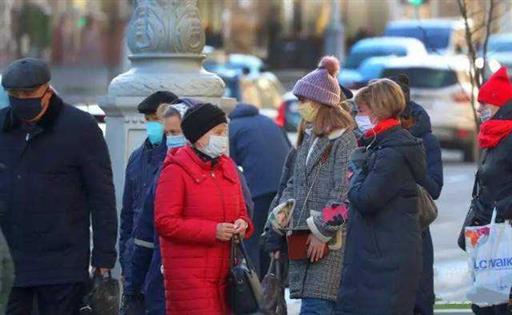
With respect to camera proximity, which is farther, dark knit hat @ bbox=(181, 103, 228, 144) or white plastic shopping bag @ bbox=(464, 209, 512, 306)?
white plastic shopping bag @ bbox=(464, 209, 512, 306)

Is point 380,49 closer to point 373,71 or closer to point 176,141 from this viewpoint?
point 373,71

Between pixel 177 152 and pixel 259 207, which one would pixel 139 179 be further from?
pixel 259 207

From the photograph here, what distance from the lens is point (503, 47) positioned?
108ft

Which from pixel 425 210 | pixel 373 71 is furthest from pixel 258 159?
pixel 373 71

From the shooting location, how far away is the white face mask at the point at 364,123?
7.95 meters

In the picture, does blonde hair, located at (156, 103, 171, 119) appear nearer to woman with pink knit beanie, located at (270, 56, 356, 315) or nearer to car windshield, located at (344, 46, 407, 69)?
woman with pink knit beanie, located at (270, 56, 356, 315)

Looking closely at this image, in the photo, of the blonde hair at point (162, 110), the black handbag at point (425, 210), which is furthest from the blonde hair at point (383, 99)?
the blonde hair at point (162, 110)

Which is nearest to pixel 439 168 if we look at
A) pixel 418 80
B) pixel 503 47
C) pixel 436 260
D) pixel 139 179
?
pixel 139 179

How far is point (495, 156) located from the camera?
8641 millimetres

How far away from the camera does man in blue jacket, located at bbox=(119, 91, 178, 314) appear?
27.8 feet

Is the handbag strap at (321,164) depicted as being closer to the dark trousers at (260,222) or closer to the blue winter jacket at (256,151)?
the dark trousers at (260,222)

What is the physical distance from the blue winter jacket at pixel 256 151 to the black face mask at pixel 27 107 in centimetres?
426

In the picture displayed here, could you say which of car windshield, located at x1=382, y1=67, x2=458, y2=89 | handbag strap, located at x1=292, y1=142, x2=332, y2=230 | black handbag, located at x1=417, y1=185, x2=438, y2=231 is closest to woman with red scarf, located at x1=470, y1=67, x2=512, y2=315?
black handbag, located at x1=417, y1=185, x2=438, y2=231

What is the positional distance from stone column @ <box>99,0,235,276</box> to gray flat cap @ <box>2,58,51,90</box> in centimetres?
238
